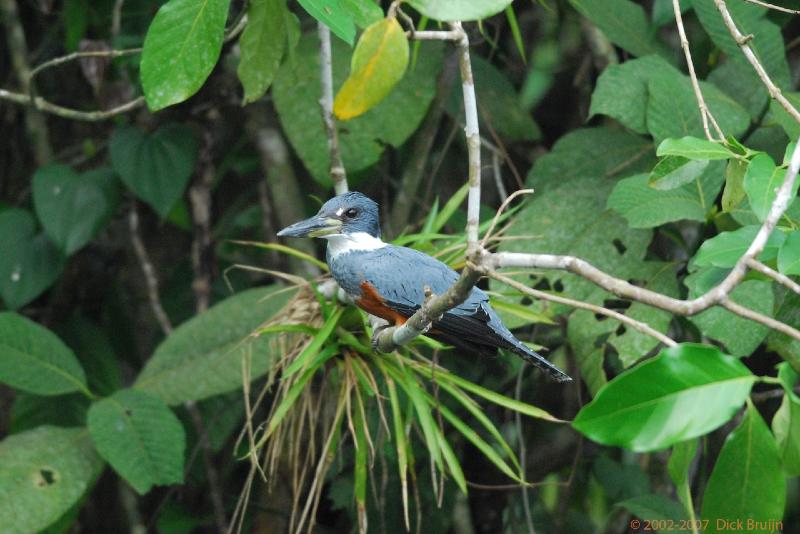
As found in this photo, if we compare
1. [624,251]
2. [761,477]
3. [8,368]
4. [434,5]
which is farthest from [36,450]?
[761,477]

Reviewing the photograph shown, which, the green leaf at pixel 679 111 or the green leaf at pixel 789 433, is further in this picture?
the green leaf at pixel 679 111

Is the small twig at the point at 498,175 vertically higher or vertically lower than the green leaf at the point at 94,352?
higher

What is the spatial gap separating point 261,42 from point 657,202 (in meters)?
1.08

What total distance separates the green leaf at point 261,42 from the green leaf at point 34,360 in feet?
3.38

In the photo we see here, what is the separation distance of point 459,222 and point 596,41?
0.82 metres

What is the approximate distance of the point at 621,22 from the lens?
311cm

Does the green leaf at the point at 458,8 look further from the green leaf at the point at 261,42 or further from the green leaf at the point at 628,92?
the green leaf at the point at 628,92

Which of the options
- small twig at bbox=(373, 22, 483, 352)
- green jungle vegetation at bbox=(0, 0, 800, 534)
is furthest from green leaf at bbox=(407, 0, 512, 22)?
small twig at bbox=(373, 22, 483, 352)

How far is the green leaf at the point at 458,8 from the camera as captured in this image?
1537 millimetres

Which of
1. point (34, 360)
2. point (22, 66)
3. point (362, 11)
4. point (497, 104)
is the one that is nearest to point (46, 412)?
point (34, 360)

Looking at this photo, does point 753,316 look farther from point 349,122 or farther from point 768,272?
point 349,122

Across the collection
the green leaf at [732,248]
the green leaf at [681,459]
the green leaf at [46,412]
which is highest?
the green leaf at [732,248]

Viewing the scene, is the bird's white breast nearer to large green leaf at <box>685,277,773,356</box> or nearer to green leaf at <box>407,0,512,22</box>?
large green leaf at <box>685,277,773,356</box>

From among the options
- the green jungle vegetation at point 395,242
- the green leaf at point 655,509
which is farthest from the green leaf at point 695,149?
the green leaf at point 655,509
